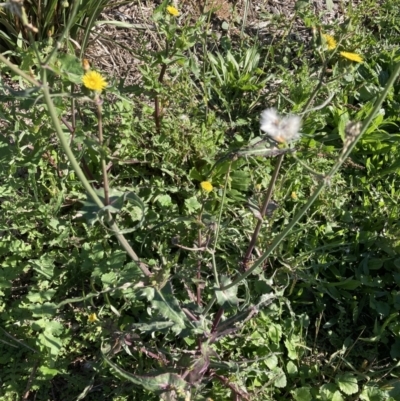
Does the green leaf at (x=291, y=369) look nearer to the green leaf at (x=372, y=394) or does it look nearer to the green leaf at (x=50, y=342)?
the green leaf at (x=372, y=394)

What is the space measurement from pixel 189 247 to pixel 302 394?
629 mm

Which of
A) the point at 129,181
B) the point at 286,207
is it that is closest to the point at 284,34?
the point at 286,207

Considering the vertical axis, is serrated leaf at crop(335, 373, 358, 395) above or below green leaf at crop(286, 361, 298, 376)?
above

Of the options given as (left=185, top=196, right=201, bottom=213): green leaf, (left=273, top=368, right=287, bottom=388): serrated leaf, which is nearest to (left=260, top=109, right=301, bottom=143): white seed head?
(left=185, top=196, right=201, bottom=213): green leaf

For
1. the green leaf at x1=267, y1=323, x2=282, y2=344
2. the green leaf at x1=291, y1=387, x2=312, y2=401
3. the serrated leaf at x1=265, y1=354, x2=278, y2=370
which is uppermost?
the green leaf at x1=267, y1=323, x2=282, y2=344

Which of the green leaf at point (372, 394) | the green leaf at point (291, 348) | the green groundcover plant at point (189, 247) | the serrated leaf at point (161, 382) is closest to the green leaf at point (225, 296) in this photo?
the green groundcover plant at point (189, 247)

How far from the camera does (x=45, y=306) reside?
162 centimetres

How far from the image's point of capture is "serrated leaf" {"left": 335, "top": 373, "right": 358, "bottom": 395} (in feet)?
5.76

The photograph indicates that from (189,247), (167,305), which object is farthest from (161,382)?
(189,247)

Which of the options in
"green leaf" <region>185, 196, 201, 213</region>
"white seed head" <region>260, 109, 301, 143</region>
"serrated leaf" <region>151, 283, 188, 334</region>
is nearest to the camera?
"white seed head" <region>260, 109, 301, 143</region>

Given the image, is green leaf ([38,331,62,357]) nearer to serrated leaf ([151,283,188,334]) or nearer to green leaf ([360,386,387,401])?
serrated leaf ([151,283,188,334])

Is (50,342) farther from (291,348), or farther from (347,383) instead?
(347,383)

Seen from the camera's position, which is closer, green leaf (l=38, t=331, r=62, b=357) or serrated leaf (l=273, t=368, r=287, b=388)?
green leaf (l=38, t=331, r=62, b=357)

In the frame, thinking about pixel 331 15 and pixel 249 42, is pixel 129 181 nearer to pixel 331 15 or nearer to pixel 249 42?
pixel 249 42
